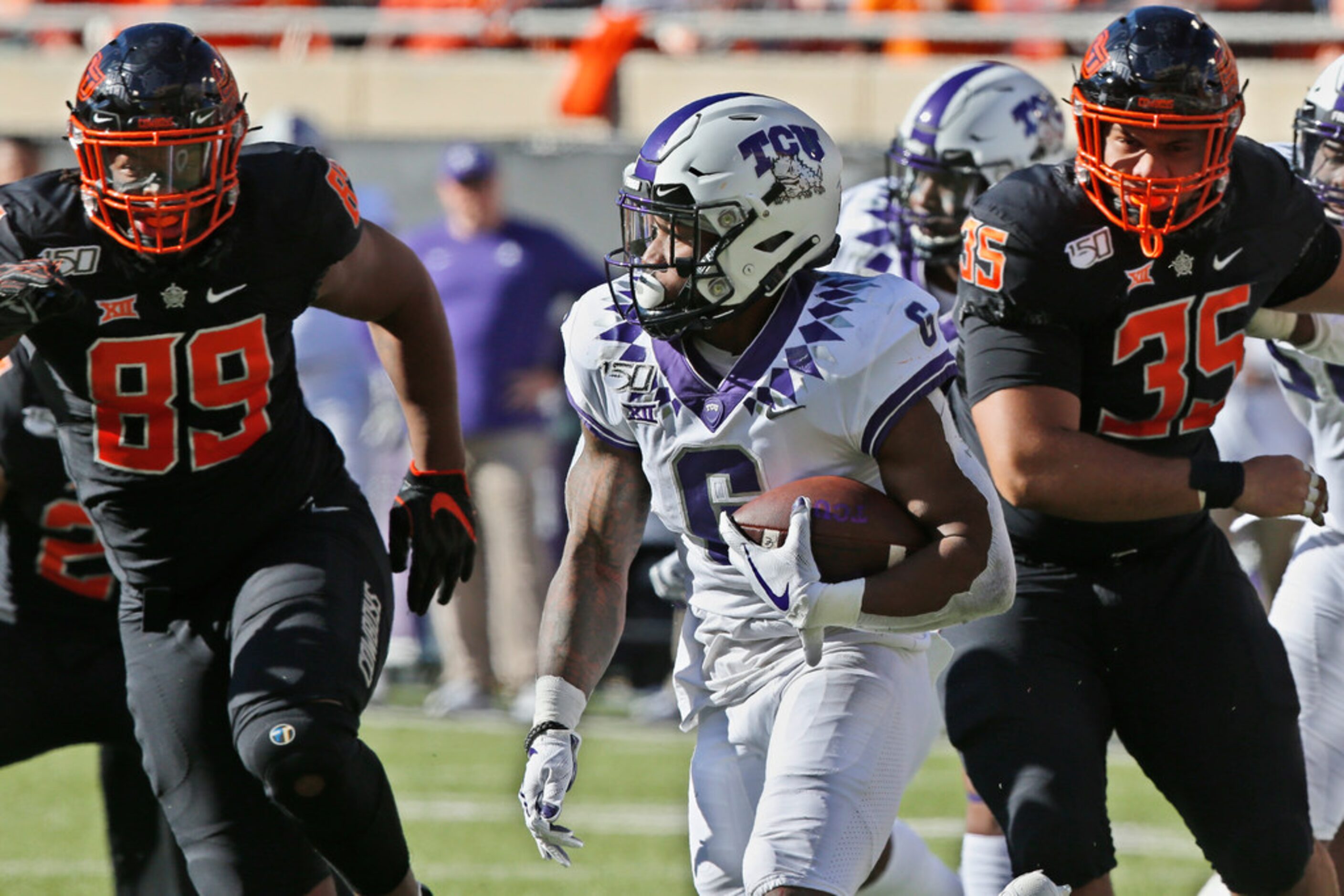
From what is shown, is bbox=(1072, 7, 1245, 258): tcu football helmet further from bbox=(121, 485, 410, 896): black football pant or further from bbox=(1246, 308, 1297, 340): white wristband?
bbox=(121, 485, 410, 896): black football pant

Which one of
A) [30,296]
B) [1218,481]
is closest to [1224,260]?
[1218,481]

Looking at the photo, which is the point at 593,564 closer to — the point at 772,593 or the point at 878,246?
the point at 772,593

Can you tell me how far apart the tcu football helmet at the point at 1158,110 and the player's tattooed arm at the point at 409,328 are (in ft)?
4.43

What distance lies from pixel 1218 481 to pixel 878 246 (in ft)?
4.85

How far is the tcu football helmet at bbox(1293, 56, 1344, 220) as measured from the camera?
4.37 metres

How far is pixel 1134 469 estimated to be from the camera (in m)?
3.57

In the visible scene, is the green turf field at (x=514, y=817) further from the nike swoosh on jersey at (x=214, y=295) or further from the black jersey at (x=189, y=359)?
the nike swoosh on jersey at (x=214, y=295)

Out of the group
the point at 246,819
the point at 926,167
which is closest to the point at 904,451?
the point at 246,819

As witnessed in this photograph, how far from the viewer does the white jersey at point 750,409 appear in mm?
3311

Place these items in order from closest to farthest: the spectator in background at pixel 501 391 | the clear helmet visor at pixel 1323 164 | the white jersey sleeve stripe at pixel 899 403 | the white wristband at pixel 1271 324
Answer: the white jersey sleeve stripe at pixel 899 403 < the white wristband at pixel 1271 324 < the clear helmet visor at pixel 1323 164 < the spectator in background at pixel 501 391

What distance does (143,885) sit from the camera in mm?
4371

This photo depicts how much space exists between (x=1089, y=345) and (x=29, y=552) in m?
2.24

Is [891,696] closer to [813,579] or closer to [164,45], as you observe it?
[813,579]

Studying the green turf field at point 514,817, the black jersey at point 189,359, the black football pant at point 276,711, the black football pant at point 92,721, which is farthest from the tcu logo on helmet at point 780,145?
the green turf field at point 514,817
